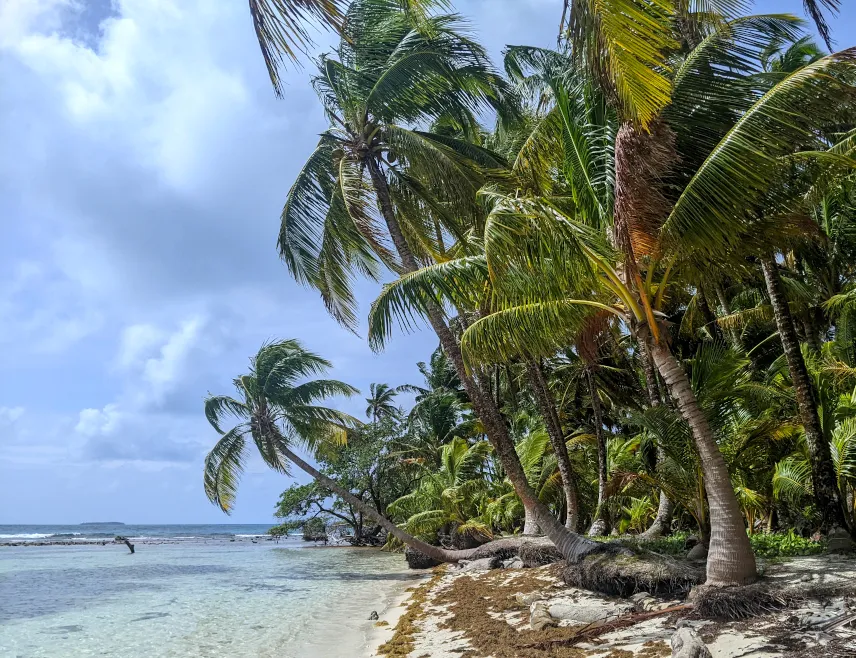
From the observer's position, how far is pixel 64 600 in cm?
1364

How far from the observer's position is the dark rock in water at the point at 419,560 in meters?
17.0

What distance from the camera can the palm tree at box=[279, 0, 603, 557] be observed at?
9516 millimetres

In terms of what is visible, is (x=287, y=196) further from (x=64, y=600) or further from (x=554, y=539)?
(x=64, y=600)

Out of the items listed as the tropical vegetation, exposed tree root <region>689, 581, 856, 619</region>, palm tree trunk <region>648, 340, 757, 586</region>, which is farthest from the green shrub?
exposed tree root <region>689, 581, 856, 619</region>

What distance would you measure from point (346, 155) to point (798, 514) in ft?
33.3

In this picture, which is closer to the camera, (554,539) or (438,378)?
(554,539)

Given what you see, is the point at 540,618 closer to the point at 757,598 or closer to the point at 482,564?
the point at 757,598

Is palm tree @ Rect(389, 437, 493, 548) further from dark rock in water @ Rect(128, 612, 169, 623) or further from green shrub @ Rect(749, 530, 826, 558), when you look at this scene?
green shrub @ Rect(749, 530, 826, 558)

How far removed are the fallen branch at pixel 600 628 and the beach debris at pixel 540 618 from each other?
1.89 feet

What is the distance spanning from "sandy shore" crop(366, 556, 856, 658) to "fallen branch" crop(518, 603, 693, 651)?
0.05 feet

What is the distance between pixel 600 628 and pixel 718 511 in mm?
1682

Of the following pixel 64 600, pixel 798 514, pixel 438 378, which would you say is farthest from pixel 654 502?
pixel 438 378

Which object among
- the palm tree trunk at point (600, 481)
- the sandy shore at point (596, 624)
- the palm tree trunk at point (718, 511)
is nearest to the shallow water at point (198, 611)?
the sandy shore at point (596, 624)

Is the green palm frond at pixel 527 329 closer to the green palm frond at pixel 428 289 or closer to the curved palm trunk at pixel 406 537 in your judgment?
the green palm frond at pixel 428 289
